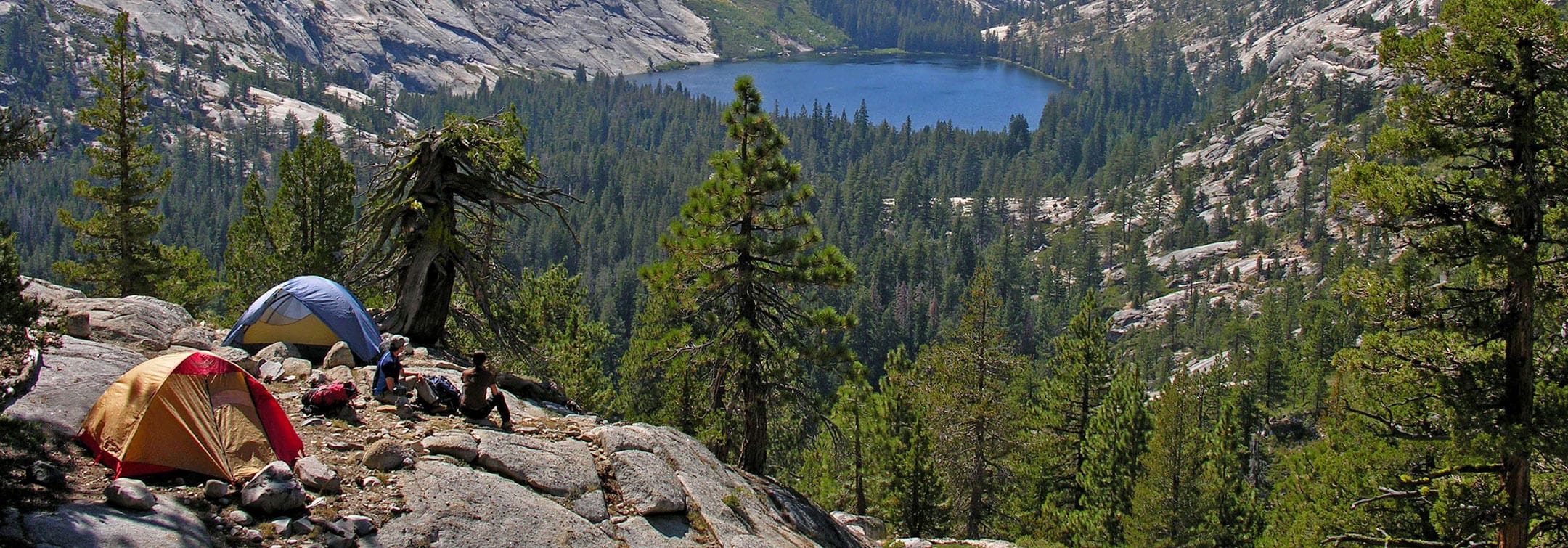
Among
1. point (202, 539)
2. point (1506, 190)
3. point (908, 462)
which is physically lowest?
point (908, 462)

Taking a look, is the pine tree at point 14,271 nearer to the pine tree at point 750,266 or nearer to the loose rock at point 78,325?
the loose rock at point 78,325

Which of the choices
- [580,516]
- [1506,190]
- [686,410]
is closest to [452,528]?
[580,516]

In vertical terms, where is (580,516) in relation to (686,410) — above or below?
above

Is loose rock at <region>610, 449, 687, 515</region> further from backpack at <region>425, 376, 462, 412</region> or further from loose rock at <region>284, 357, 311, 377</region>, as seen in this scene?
loose rock at <region>284, 357, 311, 377</region>

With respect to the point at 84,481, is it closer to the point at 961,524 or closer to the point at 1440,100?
the point at 1440,100

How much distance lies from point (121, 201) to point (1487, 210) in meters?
43.8

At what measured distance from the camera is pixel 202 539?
12.3 metres

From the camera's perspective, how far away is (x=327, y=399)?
17.0m

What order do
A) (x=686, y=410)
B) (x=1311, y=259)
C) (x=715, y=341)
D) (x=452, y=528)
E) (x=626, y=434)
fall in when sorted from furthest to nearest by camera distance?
(x=1311, y=259)
(x=686, y=410)
(x=715, y=341)
(x=626, y=434)
(x=452, y=528)

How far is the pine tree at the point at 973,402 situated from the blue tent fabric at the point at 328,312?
25.5 metres

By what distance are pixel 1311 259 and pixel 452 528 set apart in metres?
190

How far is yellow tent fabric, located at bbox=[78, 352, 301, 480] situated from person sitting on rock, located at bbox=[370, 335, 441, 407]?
2.86 m

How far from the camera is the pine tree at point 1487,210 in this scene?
48.6ft

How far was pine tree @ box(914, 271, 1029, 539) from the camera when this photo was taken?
141 feet
